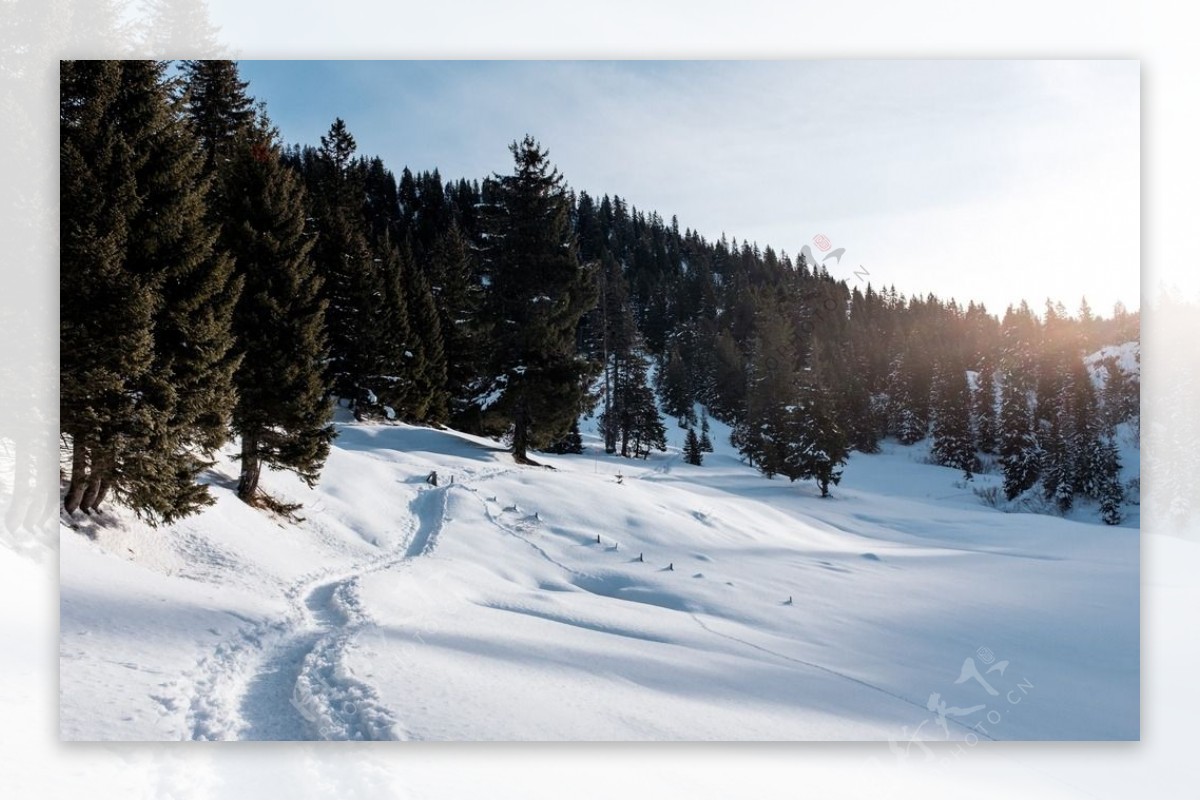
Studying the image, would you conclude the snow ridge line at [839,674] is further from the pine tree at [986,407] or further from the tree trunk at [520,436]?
the pine tree at [986,407]

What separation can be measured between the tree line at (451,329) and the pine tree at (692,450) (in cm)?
7

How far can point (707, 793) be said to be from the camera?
19.8 feet

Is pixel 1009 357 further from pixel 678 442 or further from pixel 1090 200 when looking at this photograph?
pixel 678 442

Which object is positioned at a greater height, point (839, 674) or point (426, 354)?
point (426, 354)

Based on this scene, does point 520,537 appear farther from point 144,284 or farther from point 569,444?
point 144,284

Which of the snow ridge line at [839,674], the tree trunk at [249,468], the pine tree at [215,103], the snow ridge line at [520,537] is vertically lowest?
the snow ridge line at [839,674]

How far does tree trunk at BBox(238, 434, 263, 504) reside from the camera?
1030 cm

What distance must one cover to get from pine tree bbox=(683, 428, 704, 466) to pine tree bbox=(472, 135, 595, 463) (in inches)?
92.7

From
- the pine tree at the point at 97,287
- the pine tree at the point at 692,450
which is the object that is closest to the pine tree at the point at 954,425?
the pine tree at the point at 692,450

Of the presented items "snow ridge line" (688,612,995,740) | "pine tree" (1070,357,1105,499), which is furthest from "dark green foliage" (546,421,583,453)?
"pine tree" (1070,357,1105,499)

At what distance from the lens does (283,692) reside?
19.3 ft

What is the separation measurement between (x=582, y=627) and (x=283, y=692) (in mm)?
2950

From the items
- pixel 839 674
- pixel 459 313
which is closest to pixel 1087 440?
pixel 839 674

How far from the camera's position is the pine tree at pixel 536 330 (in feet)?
42.1
